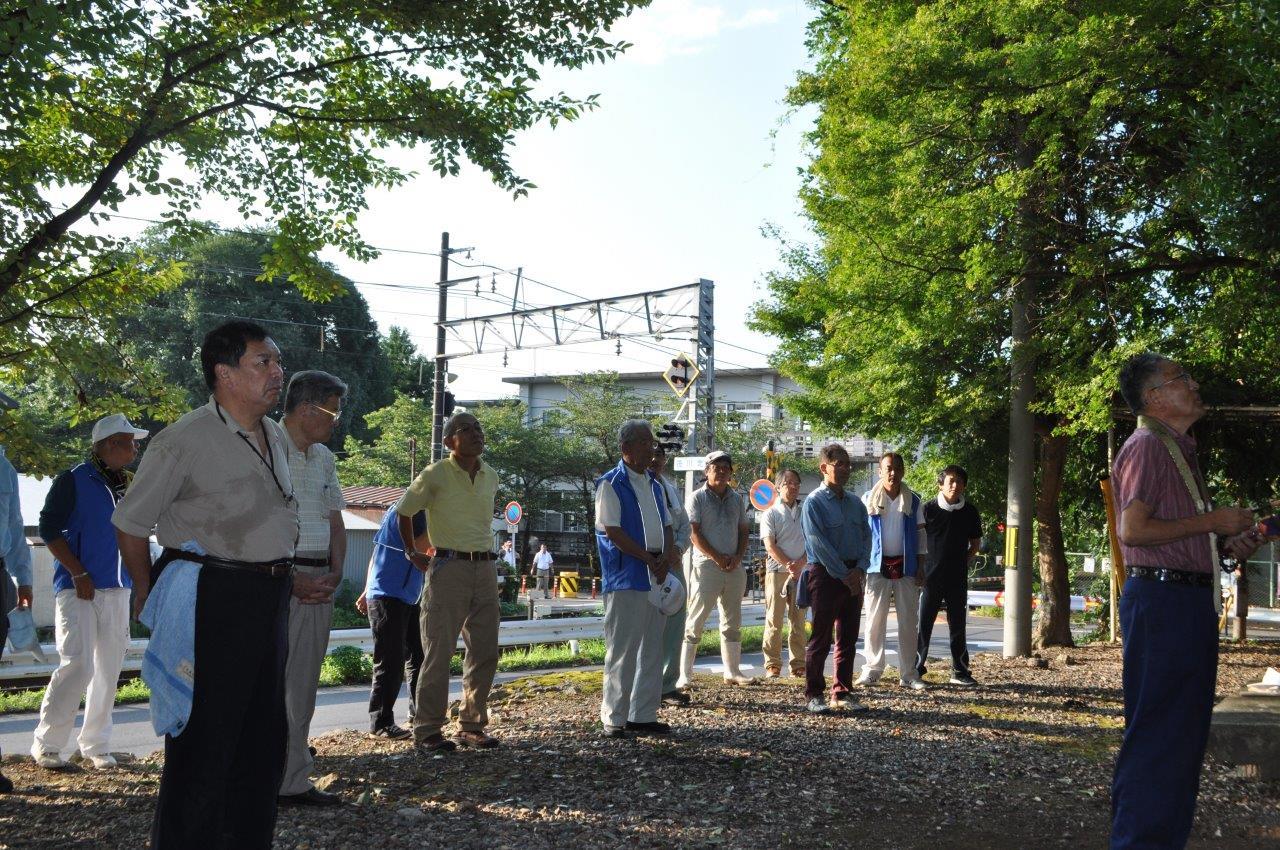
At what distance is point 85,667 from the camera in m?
6.84

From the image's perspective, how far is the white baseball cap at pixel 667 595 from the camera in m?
7.62

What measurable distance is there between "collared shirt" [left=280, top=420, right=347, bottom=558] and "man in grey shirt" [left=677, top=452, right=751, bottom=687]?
4.49 m

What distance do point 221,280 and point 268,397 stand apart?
46782mm

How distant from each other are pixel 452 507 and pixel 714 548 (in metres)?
3.52

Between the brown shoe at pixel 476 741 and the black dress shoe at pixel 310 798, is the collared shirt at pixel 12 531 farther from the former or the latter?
the brown shoe at pixel 476 741

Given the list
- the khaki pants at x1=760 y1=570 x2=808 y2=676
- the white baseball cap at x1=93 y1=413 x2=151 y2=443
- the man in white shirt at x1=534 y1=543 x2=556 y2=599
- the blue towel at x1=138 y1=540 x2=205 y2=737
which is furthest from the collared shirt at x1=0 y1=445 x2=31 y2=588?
the man in white shirt at x1=534 y1=543 x2=556 y2=599

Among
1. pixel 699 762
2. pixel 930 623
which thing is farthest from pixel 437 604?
pixel 930 623

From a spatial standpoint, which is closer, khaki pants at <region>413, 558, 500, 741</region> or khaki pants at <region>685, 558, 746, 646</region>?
khaki pants at <region>413, 558, 500, 741</region>

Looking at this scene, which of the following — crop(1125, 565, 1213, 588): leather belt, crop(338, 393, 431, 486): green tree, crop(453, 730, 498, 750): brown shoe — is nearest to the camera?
crop(1125, 565, 1213, 588): leather belt

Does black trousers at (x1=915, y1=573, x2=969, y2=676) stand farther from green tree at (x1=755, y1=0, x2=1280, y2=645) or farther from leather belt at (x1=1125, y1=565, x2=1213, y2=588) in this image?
leather belt at (x1=1125, y1=565, x2=1213, y2=588)

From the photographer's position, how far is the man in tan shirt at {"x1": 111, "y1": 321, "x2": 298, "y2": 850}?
374 cm

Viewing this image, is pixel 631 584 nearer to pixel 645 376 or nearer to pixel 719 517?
pixel 719 517

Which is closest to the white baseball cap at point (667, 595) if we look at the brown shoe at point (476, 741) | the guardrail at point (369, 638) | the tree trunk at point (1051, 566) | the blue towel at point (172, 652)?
the brown shoe at point (476, 741)

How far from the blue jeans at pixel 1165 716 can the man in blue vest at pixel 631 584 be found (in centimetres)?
367
